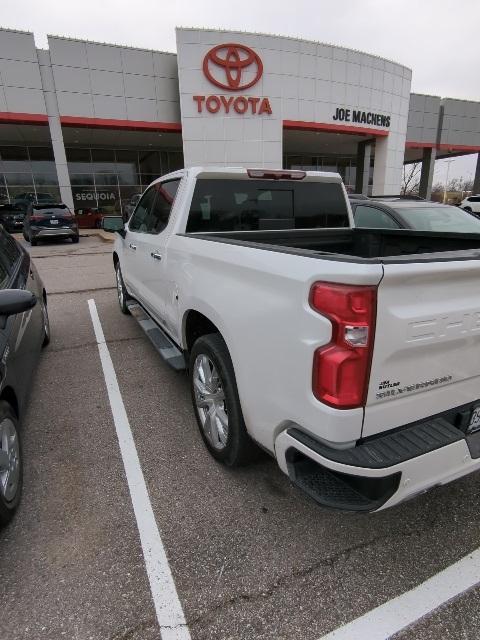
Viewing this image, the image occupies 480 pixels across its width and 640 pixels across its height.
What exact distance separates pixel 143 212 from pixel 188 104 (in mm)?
17137

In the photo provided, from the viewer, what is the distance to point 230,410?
7.79 feet

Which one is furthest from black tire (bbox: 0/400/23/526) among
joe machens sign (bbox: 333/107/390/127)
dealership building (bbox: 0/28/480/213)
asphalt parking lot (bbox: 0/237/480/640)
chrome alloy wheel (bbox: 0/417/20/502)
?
joe machens sign (bbox: 333/107/390/127)

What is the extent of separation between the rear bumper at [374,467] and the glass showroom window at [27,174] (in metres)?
25.5

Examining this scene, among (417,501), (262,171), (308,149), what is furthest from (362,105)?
(417,501)

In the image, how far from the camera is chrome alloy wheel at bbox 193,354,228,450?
261cm

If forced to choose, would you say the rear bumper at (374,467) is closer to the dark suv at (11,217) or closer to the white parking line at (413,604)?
the white parking line at (413,604)

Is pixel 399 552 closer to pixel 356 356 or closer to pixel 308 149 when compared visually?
pixel 356 356

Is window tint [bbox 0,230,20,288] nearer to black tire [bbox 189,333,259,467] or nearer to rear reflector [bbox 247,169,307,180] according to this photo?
black tire [bbox 189,333,259,467]

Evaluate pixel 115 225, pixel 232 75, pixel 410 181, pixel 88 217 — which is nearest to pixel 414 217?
pixel 115 225

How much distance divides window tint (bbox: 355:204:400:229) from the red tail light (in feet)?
17.1

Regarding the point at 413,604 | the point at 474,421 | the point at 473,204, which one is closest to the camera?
the point at 413,604

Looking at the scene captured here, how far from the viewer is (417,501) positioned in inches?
96.1

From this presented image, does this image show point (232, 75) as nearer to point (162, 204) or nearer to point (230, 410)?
point (162, 204)

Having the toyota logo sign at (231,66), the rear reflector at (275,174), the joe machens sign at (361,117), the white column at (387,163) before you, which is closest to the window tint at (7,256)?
the rear reflector at (275,174)
